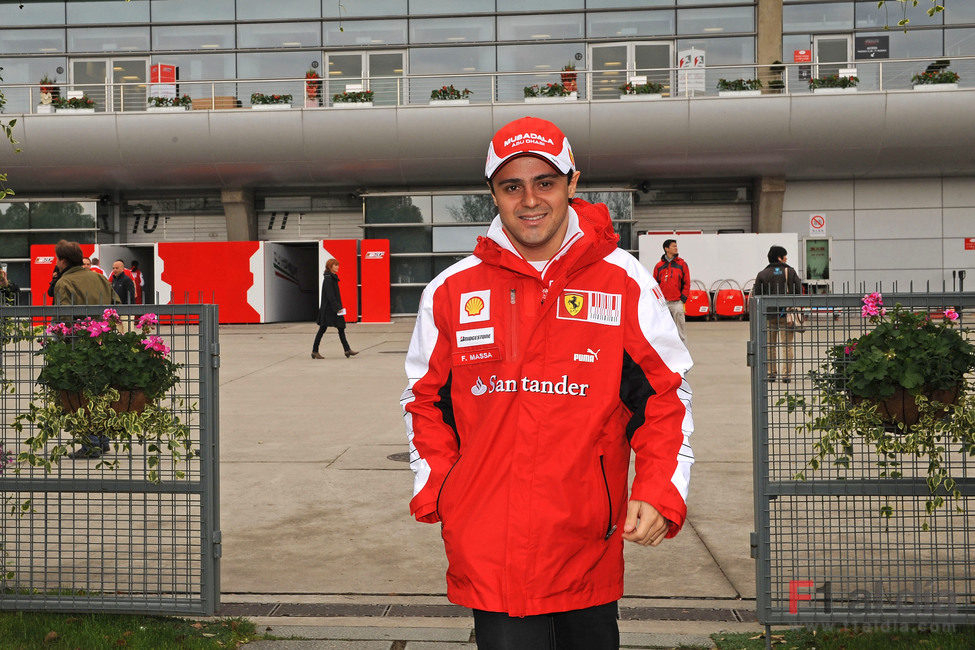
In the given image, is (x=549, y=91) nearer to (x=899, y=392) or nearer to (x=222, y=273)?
(x=222, y=273)

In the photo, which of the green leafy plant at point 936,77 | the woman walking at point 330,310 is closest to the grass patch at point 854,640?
the woman walking at point 330,310

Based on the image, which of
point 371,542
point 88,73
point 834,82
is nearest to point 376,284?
point 88,73

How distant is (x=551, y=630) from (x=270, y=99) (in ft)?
94.0

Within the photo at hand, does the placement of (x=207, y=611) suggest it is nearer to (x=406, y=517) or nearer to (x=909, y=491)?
(x=406, y=517)

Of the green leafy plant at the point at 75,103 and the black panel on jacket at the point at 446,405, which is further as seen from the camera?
the green leafy plant at the point at 75,103

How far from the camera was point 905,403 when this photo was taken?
4094 mm

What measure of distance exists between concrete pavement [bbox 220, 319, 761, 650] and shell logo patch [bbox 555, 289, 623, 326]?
216 cm

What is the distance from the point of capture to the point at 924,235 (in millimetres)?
30641

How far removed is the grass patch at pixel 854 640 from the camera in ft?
13.9

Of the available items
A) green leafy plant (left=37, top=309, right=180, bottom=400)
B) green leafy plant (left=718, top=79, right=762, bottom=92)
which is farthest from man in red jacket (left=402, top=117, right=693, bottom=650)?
green leafy plant (left=718, top=79, right=762, bottom=92)

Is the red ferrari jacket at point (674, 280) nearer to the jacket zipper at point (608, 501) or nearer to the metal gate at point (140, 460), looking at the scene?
the metal gate at point (140, 460)

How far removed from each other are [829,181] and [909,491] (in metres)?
28.6

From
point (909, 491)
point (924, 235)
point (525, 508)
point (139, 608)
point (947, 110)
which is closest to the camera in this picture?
point (525, 508)

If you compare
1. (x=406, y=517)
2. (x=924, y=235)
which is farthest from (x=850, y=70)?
(x=406, y=517)
